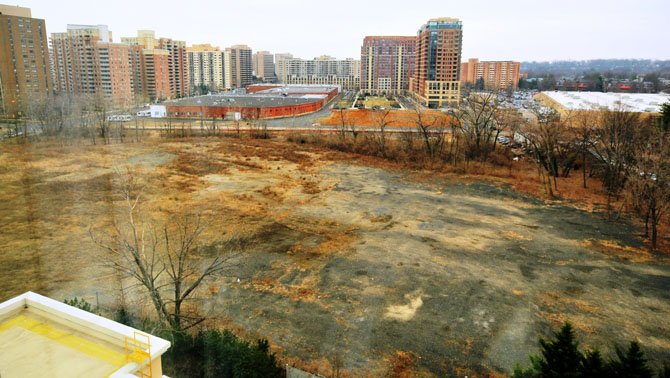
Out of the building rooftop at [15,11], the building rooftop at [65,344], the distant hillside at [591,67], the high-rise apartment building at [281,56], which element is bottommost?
the building rooftop at [65,344]

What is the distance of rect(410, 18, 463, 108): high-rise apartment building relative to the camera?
115 feet

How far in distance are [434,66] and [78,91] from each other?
27.0 m

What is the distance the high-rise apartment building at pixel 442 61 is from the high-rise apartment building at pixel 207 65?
67.5ft

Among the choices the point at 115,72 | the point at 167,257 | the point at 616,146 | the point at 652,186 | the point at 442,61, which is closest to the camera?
the point at 167,257

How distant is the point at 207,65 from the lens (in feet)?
149

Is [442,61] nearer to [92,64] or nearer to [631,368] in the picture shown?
[92,64]

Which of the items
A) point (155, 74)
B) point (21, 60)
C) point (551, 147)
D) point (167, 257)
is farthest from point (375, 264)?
point (155, 74)

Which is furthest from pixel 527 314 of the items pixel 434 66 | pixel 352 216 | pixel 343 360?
pixel 434 66

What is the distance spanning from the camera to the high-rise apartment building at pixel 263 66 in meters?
63.2

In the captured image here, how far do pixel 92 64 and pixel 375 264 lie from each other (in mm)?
16489

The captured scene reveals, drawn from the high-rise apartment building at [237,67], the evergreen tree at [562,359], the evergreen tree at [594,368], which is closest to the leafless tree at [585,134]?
the evergreen tree at [562,359]

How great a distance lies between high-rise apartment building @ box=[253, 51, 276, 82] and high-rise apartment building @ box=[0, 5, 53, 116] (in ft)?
168

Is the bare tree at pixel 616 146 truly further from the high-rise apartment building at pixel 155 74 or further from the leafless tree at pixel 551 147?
the high-rise apartment building at pixel 155 74

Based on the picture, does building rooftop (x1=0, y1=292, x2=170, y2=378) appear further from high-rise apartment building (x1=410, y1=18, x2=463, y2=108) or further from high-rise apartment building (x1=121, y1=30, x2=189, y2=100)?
high-rise apartment building (x1=410, y1=18, x2=463, y2=108)
